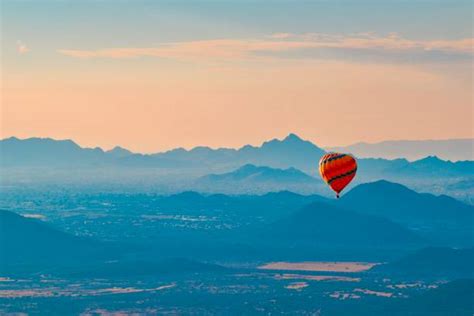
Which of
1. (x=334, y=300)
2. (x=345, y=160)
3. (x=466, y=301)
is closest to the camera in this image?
(x=345, y=160)

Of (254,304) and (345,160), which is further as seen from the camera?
(254,304)

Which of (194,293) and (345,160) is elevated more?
(345,160)

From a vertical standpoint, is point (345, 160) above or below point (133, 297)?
above

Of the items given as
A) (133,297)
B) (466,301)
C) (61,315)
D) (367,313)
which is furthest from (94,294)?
(466,301)

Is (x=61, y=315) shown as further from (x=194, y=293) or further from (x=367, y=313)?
(x=367, y=313)

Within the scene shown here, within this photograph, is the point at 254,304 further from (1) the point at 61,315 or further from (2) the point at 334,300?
(1) the point at 61,315

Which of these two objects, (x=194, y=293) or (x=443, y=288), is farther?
(x=194, y=293)

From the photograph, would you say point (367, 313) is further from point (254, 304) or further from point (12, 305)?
point (12, 305)

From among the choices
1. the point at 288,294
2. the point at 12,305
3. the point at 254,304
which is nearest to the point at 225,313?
the point at 254,304

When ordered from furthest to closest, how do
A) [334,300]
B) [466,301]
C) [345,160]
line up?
1. [334,300]
2. [466,301]
3. [345,160]
